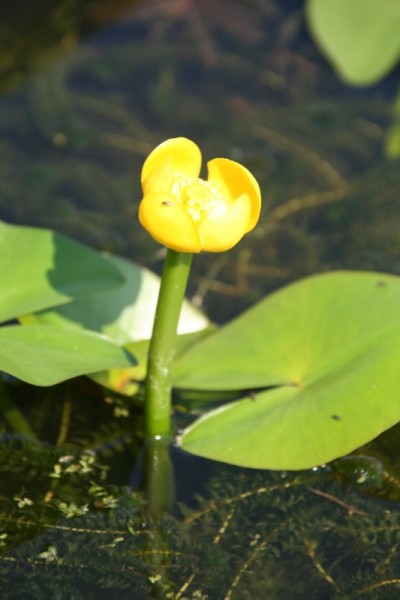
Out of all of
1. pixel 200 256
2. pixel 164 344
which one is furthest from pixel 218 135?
pixel 164 344

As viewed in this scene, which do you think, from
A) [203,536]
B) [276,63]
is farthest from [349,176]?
[203,536]

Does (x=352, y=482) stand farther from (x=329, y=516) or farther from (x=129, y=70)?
(x=129, y=70)

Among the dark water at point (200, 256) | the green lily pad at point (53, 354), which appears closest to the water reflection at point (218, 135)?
the dark water at point (200, 256)

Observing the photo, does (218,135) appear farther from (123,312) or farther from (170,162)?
(170,162)

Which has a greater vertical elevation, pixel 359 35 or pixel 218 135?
pixel 359 35

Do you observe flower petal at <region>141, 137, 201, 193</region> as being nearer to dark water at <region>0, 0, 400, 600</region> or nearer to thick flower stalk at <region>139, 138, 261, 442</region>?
thick flower stalk at <region>139, 138, 261, 442</region>

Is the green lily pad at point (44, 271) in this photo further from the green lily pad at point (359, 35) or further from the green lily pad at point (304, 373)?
the green lily pad at point (359, 35)
